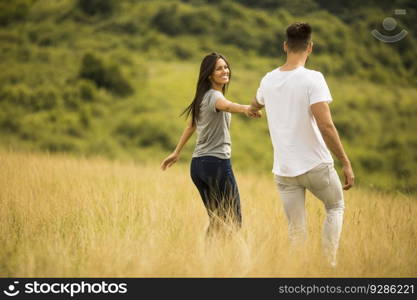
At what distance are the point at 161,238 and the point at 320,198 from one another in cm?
136

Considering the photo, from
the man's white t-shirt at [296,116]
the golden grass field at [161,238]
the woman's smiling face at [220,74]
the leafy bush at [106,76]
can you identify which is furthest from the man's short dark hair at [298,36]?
the leafy bush at [106,76]

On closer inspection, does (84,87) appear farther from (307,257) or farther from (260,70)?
(307,257)

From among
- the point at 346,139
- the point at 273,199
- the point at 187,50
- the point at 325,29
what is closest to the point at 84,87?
the point at 187,50

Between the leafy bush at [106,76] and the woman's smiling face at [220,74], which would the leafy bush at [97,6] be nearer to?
the leafy bush at [106,76]

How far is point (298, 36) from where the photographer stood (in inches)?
164

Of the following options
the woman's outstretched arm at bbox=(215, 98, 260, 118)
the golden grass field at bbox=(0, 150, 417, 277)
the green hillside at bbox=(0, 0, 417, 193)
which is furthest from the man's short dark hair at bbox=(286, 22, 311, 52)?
the green hillside at bbox=(0, 0, 417, 193)

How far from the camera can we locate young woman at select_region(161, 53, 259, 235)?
4602 mm

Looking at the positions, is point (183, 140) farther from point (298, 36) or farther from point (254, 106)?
point (298, 36)

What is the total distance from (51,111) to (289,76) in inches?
1516

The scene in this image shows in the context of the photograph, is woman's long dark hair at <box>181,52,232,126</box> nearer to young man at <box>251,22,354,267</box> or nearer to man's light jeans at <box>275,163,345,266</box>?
young man at <box>251,22,354,267</box>

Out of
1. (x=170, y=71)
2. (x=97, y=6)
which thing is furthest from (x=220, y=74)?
(x=97, y=6)

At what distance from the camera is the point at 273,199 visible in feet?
25.2

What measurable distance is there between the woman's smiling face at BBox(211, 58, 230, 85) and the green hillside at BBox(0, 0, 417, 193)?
30119 mm

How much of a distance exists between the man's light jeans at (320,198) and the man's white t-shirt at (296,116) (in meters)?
0.08
